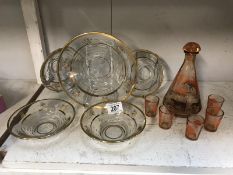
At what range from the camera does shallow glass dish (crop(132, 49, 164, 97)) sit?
3.22 feet

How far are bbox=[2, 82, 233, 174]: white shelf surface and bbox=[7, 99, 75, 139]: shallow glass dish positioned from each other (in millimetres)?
26

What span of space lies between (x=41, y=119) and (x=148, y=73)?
1.51ft

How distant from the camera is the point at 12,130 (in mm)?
779

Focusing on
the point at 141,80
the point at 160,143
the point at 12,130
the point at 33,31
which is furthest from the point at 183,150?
the point at 33,31

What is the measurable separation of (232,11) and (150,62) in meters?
0.35

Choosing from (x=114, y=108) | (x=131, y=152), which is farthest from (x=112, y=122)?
(x=131, y=152)

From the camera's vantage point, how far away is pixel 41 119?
859 millimetres

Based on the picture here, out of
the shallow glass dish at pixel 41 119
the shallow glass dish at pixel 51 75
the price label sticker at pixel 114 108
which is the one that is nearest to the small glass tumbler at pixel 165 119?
the price label sticker at pixel 114 108

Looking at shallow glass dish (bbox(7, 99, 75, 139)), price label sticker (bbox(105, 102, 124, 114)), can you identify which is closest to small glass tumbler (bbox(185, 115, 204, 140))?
price label sticker (bbox(105, 102, 124, 114))

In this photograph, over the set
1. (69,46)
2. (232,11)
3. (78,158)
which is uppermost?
(232,11)

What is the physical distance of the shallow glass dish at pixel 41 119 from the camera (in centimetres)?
78

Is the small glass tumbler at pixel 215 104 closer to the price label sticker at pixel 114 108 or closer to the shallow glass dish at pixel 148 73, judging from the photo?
the shallow glass dish at pixel 148 73

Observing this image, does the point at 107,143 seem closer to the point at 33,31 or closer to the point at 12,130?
the point at 12,130

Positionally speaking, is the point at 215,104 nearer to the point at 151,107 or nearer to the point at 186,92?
the point at 186,92
